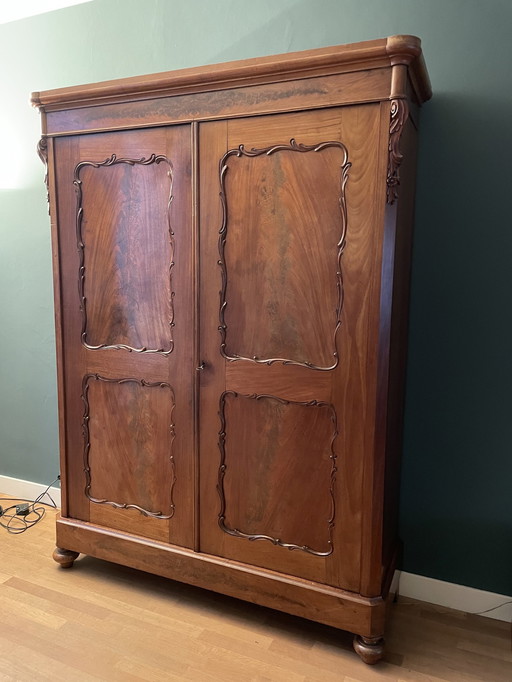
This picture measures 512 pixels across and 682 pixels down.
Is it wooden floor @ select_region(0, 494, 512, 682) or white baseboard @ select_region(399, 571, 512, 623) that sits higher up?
white baseboard @ select_region(399, 571, 512, 623)

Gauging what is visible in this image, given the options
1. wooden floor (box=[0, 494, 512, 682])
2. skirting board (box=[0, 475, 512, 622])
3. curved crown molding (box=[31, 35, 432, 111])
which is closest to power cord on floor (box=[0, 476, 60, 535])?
wooden floor (box=[0, 494, 512, 682])

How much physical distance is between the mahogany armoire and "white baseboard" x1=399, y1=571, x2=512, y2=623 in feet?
0.66

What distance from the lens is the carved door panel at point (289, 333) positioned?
5.19 ft

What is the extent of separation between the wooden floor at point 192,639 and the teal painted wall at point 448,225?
0.25 metres

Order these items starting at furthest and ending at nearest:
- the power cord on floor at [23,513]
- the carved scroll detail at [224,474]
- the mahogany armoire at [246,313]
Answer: the power cord on floor at [23,513]
the carved scroll detail at [224,474]
the mahogany armoire at [246,313]

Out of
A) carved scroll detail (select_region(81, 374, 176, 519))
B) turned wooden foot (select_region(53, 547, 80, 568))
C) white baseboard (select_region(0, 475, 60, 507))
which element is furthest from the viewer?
white baseboard (select_region(0, 475, 60, 507))

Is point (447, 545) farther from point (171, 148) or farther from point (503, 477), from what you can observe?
point (171, 148)

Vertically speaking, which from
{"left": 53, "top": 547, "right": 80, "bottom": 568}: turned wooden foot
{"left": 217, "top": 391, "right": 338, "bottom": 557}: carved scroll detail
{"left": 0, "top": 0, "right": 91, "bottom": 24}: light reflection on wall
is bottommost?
{"left": 53, "top": 547, "right": 80, "bottom": 568}: turned wooden foot

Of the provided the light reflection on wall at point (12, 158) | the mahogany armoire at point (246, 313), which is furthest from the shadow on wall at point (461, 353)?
the light reflection on wall at point (12, 158)

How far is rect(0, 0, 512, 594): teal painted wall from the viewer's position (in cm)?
181

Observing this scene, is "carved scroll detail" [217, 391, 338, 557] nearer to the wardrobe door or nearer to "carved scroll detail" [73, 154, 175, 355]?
the wardrobe door

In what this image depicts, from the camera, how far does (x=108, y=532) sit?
2082mm

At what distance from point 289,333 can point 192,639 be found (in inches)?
44.2

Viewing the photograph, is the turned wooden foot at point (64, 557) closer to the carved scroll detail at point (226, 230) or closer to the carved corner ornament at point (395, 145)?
the carved scroll detail at point (226, 230)
